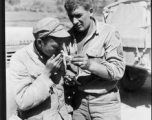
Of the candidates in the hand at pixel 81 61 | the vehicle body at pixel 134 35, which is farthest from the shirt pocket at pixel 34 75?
the vehicle body at pixel 134 35

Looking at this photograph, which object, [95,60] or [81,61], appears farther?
[95,60]

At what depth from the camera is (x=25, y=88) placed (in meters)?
1.68

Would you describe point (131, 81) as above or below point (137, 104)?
above

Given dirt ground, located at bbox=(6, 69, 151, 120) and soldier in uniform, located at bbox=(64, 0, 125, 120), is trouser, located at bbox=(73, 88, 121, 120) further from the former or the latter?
dirt ground, located at bbox=(6, 69, 151, 120)

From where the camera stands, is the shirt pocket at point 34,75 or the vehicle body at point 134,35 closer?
→ the shirt pocket at point 34,75

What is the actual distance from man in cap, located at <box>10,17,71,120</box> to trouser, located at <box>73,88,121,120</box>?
23cm

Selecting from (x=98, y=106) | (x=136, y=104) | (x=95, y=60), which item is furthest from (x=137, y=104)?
(x=95, y=60)

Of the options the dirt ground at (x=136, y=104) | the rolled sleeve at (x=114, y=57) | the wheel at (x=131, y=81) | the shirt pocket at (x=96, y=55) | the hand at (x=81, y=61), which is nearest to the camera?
the hand at (x=81, y=61)

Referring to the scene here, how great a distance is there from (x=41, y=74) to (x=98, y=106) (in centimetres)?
66

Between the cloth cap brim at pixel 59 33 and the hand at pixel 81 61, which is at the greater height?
the cloth cap brim at pixel 59 33

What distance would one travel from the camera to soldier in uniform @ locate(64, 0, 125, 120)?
1.92m

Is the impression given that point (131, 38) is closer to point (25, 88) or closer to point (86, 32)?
point (86, 32)

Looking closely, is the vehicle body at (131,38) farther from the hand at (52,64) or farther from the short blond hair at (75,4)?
the hand at (52,64)

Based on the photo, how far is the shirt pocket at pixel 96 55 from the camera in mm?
1974
